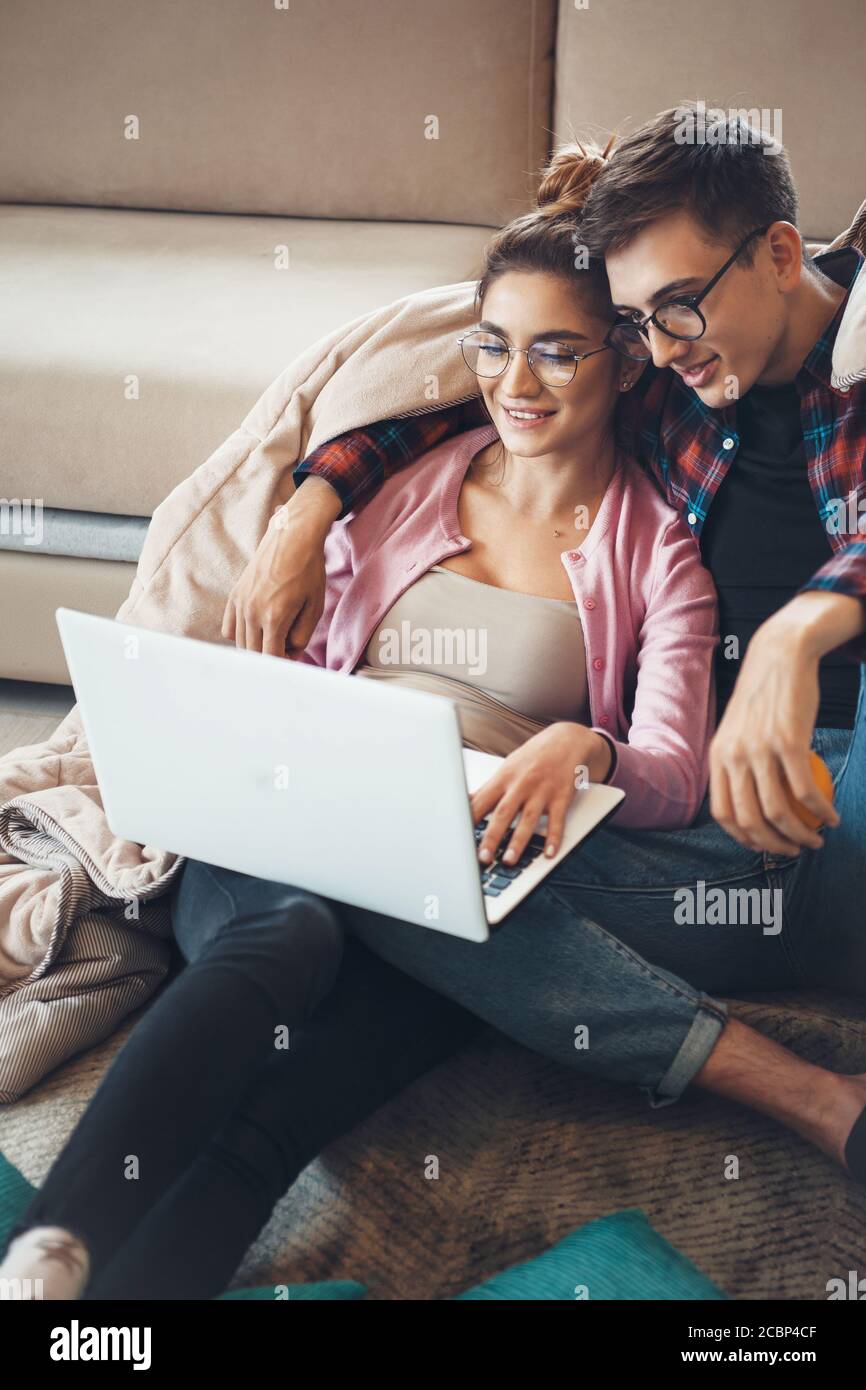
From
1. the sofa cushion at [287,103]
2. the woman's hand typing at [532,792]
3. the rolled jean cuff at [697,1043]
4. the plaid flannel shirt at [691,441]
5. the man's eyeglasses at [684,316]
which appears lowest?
the rolled jean cuff at [697,1043]

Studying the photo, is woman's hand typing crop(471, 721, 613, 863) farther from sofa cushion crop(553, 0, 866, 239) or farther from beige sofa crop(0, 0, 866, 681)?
sofa cushion crop(553, 0, 866, 239)

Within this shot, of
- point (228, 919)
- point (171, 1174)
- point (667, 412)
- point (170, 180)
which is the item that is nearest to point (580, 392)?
point (667, 412)

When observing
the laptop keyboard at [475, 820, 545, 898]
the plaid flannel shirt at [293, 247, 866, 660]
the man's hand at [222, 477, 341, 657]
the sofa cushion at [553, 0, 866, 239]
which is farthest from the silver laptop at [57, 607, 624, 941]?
the sofa cushion at [553, 0, 866, 239]

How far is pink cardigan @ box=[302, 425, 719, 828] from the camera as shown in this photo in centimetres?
106

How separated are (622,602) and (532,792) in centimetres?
28

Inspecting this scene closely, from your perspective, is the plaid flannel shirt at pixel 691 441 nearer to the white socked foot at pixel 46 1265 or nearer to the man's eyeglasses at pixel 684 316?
the man's eyeglasses at pixel 684 316

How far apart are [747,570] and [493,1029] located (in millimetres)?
471

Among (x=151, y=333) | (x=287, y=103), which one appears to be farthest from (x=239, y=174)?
(x=151, y=333)

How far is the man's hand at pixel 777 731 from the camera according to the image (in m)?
0.82

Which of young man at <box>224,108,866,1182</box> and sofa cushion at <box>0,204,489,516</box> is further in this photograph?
sofa cushion at <box>0,204,489,516</box>

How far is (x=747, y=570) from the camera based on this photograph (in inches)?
44.9

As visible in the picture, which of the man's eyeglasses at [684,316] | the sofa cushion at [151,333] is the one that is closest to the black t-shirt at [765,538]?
the man's eyeglasses at [684,316]

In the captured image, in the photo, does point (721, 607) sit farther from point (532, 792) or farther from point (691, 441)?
point (532, 792)

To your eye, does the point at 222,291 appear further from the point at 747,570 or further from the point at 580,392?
the point at 747,570
